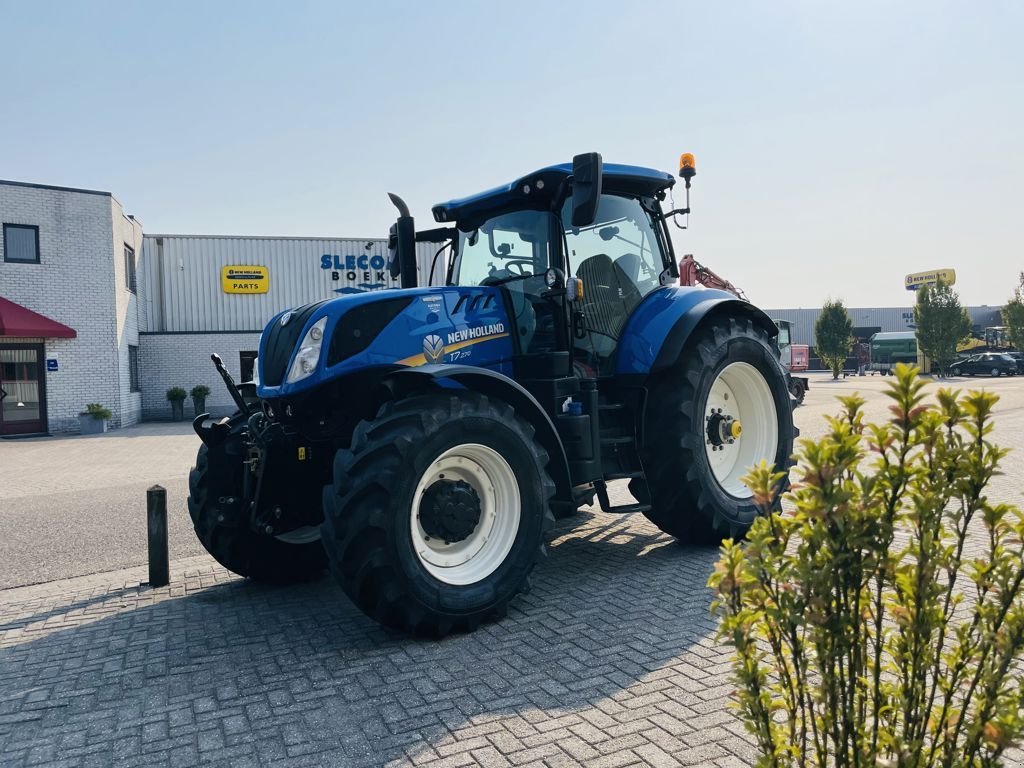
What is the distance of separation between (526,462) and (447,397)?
616mm

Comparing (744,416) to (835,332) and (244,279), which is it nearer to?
(244,279)

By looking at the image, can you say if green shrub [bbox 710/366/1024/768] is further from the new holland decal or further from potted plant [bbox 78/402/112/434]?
potted plant [bbox 78/402/112/434]

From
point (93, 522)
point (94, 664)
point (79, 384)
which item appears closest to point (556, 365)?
point (94, 664)

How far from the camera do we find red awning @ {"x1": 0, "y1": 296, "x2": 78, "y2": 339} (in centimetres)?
1822

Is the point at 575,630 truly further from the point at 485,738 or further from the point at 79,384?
the point at 79,384

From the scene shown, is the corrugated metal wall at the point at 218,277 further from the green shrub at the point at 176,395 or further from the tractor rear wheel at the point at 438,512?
the tractor rear wheel at the point at 438,512

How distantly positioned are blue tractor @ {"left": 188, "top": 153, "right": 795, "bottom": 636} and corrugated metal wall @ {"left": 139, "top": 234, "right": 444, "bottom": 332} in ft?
60.6

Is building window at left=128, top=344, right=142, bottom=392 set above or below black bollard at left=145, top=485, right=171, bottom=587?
above

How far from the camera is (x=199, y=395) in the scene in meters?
23.4

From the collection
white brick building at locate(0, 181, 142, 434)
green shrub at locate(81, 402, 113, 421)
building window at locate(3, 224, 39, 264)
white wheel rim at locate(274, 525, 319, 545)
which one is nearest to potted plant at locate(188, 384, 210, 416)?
white brick building at locate(0, 181, 142, 434)

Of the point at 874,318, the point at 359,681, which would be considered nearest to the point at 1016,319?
the point at 874,318

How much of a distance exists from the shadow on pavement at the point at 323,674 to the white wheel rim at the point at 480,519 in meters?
0.36

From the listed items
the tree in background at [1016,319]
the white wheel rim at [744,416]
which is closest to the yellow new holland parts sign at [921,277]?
the tree in background at [1016,319]

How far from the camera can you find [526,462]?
445 cm
